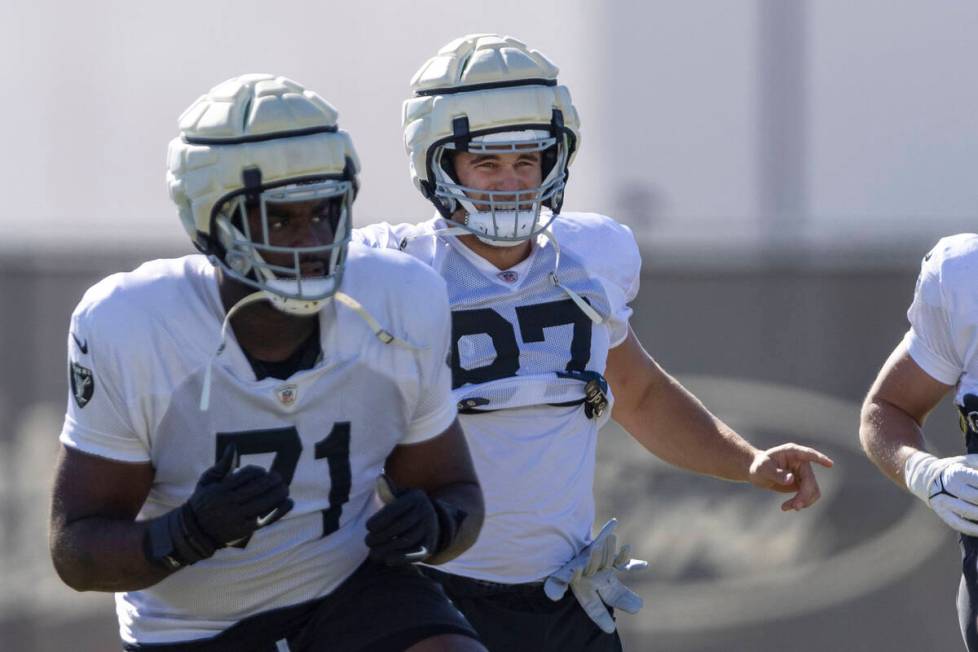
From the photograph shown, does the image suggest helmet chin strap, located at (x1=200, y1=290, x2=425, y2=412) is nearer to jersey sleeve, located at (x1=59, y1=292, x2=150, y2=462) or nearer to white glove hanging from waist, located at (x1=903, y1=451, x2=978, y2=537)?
jersey sleeve, located at (x1=59, y1=292, x2=150, y2=462)

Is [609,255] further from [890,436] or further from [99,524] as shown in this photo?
[99,524]

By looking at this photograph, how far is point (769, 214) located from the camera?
8.55 metres

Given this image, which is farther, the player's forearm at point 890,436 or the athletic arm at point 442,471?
the player's forearm at point 890,436

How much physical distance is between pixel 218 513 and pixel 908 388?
6.02 feet

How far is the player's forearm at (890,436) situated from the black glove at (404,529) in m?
1.34

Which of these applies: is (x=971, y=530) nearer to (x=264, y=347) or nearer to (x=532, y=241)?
(x=532, y=241)

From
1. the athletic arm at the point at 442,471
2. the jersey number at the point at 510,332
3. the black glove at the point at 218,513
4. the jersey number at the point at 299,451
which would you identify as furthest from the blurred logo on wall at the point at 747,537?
the black glove at the point at 218,513

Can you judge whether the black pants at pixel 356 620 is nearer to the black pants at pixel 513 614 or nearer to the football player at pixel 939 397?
the black pants at pixel 513 614

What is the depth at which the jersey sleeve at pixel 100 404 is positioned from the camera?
3.19 meters

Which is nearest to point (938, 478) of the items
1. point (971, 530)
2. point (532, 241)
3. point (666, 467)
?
point (971, 530)

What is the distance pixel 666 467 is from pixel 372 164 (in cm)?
234

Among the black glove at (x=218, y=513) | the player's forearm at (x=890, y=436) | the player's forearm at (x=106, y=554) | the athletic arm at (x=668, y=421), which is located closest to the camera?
the black glove at (x=218, y=513)

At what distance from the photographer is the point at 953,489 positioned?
12.8ft

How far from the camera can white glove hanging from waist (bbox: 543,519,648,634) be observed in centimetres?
396
